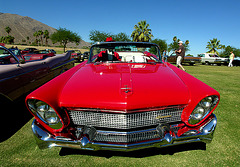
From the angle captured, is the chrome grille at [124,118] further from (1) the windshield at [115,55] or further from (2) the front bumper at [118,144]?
(1) the windshield at [115,55]

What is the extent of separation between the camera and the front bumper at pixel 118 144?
138cm

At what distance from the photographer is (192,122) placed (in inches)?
61.7

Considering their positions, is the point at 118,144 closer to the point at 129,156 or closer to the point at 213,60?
the point at 129,156

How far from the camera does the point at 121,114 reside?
140 centimetres

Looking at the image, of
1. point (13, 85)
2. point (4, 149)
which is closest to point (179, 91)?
point (4, 149)

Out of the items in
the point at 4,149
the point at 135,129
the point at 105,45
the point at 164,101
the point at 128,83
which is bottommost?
the point at 4,149

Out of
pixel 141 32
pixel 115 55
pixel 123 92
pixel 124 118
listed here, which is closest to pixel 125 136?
pixel 124 118

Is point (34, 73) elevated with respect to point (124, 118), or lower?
elevated

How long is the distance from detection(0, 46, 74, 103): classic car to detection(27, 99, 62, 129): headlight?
1256 millimetres

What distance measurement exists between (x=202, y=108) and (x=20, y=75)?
3134 millimetres

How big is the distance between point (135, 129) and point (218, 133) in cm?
159

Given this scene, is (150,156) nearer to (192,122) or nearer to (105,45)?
(192,122)

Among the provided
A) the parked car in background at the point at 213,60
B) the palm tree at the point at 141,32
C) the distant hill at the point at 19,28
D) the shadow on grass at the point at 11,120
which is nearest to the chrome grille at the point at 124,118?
the shadow on grass at the point at 11,120

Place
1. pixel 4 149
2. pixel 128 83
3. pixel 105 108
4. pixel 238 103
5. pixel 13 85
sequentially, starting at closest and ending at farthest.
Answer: pixel 105 108
pixel 128 83
pixel 4 149
pixel 13 85
pixel 238 103
